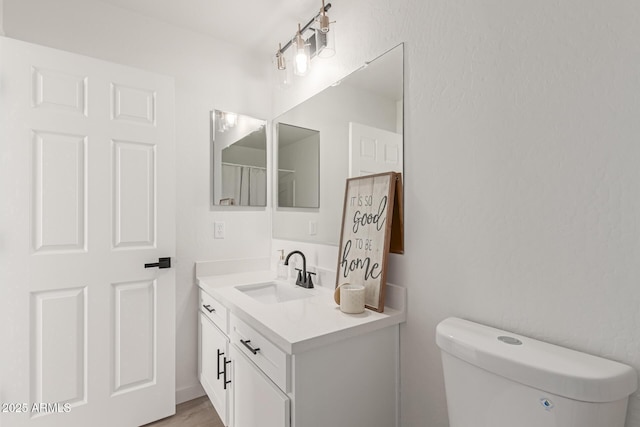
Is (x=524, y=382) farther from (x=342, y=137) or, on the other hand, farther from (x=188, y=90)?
(x=188, y=90)

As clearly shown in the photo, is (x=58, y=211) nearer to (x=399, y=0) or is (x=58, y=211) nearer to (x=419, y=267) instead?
(x=419, y=267)

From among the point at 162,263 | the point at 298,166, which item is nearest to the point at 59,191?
the point at 162,263

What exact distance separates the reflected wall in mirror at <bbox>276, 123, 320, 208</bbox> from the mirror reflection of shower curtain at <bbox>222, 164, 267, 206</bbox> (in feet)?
0.47

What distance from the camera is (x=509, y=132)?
3.28 ft

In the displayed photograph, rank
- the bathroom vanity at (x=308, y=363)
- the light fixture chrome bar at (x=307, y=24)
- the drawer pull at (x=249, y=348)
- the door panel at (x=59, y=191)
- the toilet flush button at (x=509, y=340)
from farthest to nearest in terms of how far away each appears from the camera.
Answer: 1. the light fixture chrome bar at (x=307, y=24)
2. the door panel at (x=59, y=191)
3. the drawer pull at (x=249, y=348)
4. the bathroom vanity at (x=308, y=363)
5. the toilet flush button at (x=509, y=340)

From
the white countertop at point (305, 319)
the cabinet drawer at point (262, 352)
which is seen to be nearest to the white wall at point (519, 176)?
the white countertop at point (305, 319)

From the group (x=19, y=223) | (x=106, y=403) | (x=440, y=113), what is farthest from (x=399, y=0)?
(x=106, y=403)

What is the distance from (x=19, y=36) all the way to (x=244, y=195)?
140 centimetres

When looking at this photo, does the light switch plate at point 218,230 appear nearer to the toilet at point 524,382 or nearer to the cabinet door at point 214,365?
the cabinet door at point 214,365

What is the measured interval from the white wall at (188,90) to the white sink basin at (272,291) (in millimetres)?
410

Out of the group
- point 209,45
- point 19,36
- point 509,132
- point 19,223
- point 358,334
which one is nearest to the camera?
point 509,132

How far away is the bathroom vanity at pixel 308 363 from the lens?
3.55ft

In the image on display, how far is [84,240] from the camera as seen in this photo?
1627 millimetres

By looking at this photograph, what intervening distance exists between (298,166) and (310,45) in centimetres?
70
